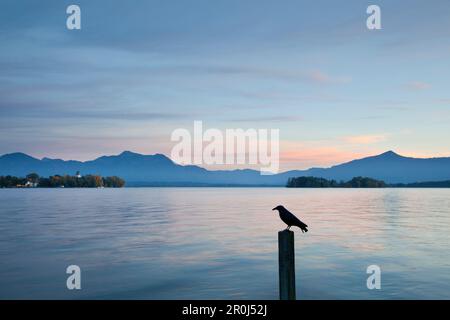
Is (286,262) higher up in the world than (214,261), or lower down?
higher up

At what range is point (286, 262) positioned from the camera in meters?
13.6

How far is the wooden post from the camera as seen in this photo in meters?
13.5

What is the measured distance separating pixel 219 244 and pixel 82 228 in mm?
18156

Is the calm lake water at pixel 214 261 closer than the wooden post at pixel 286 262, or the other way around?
the wooden post at pixel 286 262

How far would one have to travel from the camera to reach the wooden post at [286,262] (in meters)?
A: 13.5

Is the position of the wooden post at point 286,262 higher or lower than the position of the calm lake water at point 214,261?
higher

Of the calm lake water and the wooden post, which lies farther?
the calm lake water

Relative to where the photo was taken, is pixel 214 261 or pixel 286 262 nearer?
pixel 286 262

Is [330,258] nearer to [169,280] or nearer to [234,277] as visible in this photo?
[234,277]

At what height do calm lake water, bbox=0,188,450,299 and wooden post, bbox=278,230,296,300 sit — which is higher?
wooden post, bbox=278,230,296,300
